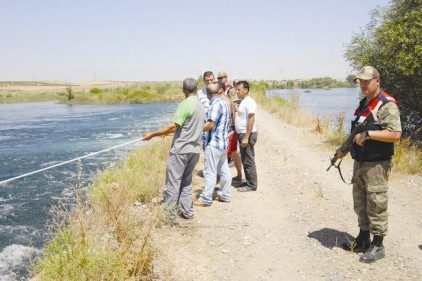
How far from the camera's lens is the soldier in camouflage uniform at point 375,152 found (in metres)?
3.96

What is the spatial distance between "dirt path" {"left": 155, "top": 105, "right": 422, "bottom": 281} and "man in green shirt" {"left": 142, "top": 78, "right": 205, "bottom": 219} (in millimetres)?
486

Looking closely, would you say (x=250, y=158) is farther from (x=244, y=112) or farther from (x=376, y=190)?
(x=376, y=190)

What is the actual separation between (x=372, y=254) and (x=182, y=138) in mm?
2804

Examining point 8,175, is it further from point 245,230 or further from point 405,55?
point 405,55

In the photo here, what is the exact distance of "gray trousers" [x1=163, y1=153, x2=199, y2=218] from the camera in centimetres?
546

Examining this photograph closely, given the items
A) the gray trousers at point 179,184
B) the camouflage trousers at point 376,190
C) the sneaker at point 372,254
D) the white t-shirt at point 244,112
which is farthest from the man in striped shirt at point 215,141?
the sneaker at point 372,254

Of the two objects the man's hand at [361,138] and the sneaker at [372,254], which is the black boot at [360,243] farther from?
the man's hand at [361,138]

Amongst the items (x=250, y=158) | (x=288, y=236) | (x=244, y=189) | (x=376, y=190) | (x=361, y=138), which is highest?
(x=361, y=138)

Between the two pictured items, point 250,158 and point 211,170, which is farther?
point 250,158

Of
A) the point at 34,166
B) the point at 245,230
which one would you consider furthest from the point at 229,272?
the point at 34,166

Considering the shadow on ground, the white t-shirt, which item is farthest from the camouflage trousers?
the white t-shirt

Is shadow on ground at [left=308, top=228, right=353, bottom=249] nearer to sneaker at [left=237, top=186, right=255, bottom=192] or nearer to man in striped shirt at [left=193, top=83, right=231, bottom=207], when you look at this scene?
man in striped shirt at [left=193, top=83, right=231, bottom=207]

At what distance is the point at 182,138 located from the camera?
5.42m

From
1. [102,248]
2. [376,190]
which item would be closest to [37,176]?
[102,248]
